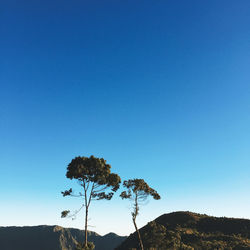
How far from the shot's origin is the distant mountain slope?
108ft

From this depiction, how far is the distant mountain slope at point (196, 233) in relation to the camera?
1302 inches

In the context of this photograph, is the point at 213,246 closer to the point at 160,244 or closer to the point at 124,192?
the point at 160,244

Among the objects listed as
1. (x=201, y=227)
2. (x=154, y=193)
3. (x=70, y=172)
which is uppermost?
(x=70, y=172)

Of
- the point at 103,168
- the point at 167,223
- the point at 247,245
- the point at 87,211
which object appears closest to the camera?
the point at 87,211

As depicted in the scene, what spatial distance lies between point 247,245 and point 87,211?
134 feet

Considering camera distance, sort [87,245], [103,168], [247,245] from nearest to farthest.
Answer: [87,245] < [103,168] < [247,245]

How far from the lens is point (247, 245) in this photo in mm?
47094

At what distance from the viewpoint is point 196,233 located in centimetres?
6022

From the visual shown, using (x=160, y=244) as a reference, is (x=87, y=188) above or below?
above

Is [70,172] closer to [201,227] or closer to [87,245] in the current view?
[87,245]

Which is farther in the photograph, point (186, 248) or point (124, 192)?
point (186, 248)

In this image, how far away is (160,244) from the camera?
107 feet

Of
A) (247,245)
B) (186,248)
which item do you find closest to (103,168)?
(186,248)

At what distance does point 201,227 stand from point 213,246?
2231cm
